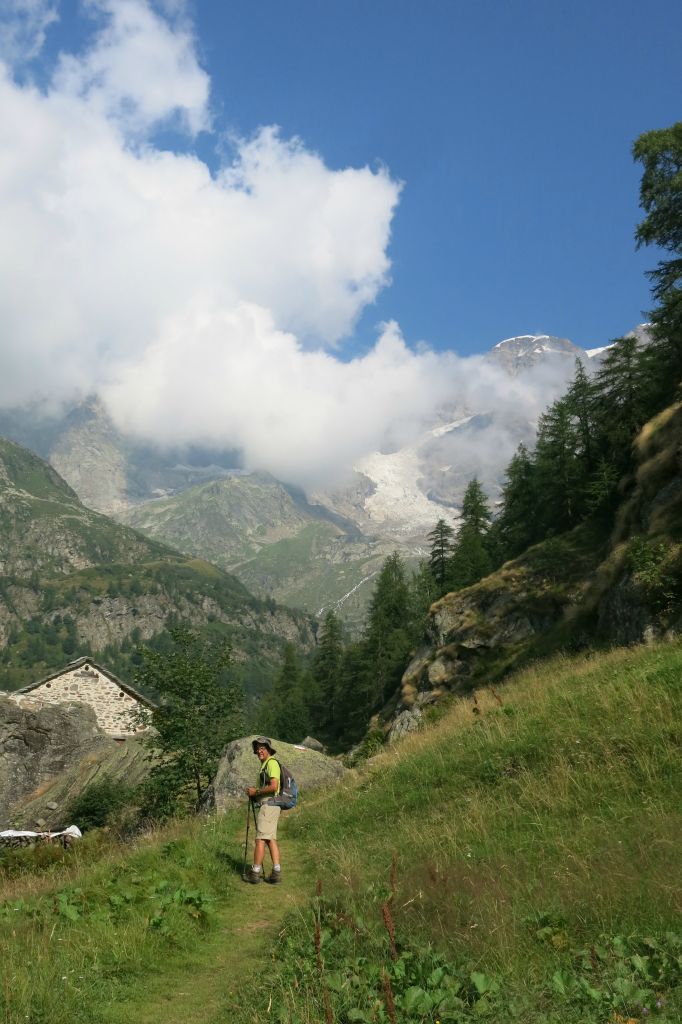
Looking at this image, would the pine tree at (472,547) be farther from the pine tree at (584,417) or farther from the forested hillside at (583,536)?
the pine tree at (584,417)

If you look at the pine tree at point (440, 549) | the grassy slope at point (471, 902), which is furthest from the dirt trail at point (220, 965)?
the pine tree at point (440, 549)

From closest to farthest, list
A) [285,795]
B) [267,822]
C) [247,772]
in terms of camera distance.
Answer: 1. [267,822]
2. [285,795]
3. [247,772]

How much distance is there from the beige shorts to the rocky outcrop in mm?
21842

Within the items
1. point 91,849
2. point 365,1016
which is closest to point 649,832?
point 365,1016

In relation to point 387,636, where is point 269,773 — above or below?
below

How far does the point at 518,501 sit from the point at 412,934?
58.0m

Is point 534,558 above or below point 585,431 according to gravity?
below

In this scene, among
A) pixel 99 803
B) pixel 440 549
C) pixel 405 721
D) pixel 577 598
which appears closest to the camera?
pixel 99 803

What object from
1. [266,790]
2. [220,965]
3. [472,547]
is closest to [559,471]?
[472,547]

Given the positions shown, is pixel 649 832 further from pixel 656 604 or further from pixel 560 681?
pixel 656 604

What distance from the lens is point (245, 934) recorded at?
7664 mm

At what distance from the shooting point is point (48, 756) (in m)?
37.5

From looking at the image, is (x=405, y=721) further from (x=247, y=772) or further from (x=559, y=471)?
(x=247, y=772)

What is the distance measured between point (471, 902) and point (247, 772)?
13330 mm
